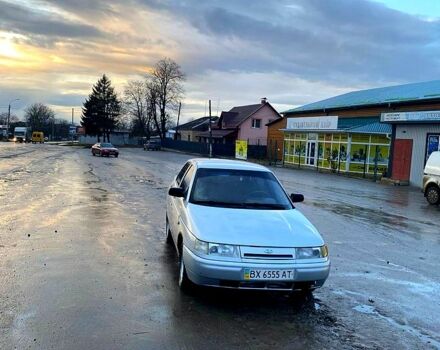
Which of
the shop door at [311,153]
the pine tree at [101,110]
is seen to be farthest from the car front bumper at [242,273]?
the pine tree at [101,110]

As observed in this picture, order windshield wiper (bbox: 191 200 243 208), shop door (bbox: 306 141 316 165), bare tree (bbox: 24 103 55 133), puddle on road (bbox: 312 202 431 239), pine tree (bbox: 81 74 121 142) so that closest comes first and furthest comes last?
windshield wiper (bbox: 191 200 243 208) < puddle on road (bbox: 312 202 431 239) < shop door (bbox: 306 141 316 165) < pine tree (bbox: 81 74 121 142) < bare tree (bbox: 24 103 55 133)

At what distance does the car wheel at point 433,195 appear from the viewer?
717 inches

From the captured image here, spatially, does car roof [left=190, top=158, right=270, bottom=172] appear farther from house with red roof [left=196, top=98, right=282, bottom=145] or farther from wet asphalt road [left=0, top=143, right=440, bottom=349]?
house with red roof [left=196, top=98, right=282, bottom=145]

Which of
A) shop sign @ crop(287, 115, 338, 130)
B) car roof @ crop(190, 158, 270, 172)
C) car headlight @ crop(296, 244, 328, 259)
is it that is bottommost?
car headlight @ crop(296, 244, 328, 259)

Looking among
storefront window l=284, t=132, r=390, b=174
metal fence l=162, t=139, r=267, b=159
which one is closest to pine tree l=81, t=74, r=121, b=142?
metal fence l=162, t=139, r=267, b=159

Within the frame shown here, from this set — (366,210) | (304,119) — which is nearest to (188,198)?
(366,210)

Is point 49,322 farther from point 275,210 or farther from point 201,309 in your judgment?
point 275,210

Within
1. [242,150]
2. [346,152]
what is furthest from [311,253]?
[242,150]

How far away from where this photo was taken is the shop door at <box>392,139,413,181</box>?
1158 inches

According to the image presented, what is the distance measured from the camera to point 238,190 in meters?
6.96

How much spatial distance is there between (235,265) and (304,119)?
40468 mm

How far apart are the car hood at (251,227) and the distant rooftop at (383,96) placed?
1091 inches

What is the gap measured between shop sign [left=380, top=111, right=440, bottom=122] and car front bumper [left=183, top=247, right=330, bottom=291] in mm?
24039

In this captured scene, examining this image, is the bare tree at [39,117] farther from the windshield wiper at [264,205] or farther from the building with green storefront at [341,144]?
the windshield wiper at [264,205]
